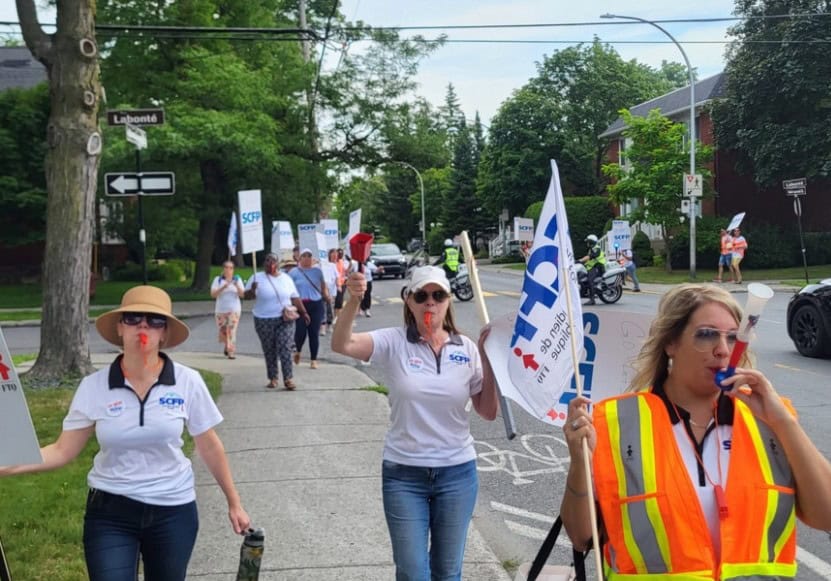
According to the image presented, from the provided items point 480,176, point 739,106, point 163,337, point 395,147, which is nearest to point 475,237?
point 480,176

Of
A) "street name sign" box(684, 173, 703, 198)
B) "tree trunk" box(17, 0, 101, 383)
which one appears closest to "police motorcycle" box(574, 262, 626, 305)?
"street name sign" box(684, 173, 703, 198)

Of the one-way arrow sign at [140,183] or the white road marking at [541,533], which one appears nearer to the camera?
the white road marking at [541,533]

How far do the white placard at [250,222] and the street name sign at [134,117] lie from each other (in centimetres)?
318

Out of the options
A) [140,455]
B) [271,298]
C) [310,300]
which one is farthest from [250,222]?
[140,455]

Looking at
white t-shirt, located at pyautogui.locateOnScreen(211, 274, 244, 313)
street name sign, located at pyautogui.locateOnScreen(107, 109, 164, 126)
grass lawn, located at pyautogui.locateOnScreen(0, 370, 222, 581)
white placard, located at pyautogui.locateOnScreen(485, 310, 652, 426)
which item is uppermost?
street name sign, located at pyautogui.locateOnScreen(107, 109, 164, 126)

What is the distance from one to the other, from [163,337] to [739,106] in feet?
122

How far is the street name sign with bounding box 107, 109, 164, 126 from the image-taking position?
11.0m

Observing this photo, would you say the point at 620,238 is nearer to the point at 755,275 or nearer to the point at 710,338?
the point at 755,275

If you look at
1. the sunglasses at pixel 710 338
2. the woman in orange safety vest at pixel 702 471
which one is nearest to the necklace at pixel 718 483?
the woman in orange safety vest at pixel 702 471

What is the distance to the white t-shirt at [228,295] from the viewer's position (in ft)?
46.0

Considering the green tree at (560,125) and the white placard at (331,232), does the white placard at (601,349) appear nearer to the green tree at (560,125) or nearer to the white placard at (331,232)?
the white placard at (331,232)

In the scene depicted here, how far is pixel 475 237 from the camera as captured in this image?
7062cm

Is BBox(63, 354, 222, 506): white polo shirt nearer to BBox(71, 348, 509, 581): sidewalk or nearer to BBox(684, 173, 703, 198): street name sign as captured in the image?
BBox(71, 348, 509, 581): sidewalk

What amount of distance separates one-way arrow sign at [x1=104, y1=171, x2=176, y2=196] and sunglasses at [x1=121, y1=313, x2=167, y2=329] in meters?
7.72
